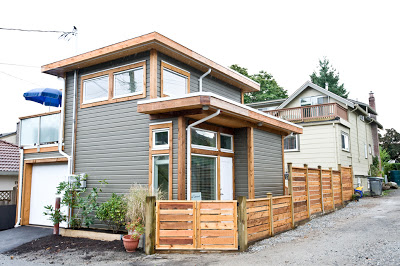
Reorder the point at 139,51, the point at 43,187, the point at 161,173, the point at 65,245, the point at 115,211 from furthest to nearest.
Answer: the point at 43,187 < the point at 139,51 < the point at 161,173 < the point at 65,245 < the point at 115,211

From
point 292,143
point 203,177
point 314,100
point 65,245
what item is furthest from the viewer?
point 314,100

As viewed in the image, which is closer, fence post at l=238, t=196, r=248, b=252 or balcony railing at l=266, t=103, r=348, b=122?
fence post at l=238, t=196, r=248, b=252

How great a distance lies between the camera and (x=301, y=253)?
Result: 630 cm

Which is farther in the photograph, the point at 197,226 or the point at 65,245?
the point at 65,245

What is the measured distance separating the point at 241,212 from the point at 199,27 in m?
10.3

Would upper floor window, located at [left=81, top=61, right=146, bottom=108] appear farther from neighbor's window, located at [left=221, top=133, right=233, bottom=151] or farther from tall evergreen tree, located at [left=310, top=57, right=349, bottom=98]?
tall evergreen tree, located at [left=310, top=57, right=349, bottom=98]

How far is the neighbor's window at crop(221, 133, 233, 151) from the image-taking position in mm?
9805

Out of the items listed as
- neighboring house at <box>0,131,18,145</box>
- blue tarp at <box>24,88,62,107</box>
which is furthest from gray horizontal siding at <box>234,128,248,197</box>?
neighboring house at <box>0,131,18,145</box>

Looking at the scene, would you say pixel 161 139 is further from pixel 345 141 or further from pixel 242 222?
pixel 345 141

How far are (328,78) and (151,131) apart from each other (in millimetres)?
36782

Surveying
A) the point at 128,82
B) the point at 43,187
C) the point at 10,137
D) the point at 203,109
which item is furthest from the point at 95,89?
the point at 10,137

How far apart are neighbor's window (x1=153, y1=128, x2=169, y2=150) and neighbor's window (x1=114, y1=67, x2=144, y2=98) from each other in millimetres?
1315

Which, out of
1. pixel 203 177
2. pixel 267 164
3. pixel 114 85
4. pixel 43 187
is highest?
pixel 114 85

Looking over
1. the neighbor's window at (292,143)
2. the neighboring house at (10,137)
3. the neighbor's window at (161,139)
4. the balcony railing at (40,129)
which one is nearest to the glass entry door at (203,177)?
the neighbor's window at (161,139)
